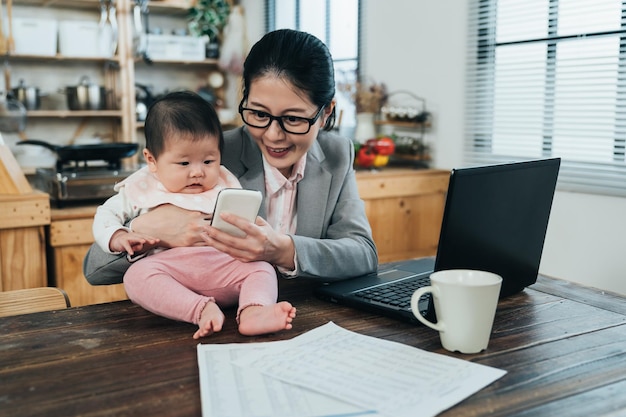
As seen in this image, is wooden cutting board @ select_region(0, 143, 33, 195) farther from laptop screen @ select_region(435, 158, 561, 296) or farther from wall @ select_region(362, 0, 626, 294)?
wall @ select_region(362, 0, 626, 294)

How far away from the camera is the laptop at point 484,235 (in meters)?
1.15

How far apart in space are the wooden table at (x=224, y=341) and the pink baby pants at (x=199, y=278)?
0.19 ft

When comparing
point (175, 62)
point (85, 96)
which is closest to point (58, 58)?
point (85, 96)

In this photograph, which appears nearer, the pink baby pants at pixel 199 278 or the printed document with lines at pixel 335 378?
the printed document with lines at pixel 335 378

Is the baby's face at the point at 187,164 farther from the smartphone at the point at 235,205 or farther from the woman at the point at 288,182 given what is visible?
the smartphone at the point at 235,205

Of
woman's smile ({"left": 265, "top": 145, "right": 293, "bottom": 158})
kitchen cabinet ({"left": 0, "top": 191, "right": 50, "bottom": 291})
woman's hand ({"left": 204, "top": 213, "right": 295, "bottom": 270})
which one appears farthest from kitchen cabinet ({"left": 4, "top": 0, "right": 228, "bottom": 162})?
Result: woman's hand ({"left": 204, "top": 213, "right": 295, "bottom": 270})

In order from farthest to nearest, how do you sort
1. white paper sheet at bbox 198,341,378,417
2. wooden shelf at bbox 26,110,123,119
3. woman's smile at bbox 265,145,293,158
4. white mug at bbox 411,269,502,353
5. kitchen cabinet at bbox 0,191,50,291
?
wooden shelf at bbox 26,110,123,119, kitchen cabinet at bbox 0,191,50,291, woman's smile at bbox 265,145,293,158, white mug at bbox 411,269,502,353, white paper sheet at bbox 198,341,378,417

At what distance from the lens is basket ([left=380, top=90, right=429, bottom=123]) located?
144 inches

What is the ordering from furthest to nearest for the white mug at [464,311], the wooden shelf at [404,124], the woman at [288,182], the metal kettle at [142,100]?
1. the metal kettle at [142,100]
2. the wooden shelf at [404,124]
3. the woman at [288,182]
4. the white mug at [464,311]

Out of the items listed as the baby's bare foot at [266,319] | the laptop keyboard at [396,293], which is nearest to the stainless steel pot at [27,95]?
the laptop keyboard at [396,293]

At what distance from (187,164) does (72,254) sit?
4.61 ft

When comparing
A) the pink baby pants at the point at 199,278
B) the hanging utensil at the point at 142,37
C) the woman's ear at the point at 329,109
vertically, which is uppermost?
the hanging utensil at the point at 142,37

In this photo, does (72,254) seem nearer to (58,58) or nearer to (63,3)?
(58,58)

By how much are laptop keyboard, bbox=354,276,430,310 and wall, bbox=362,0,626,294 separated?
5.31 feet
